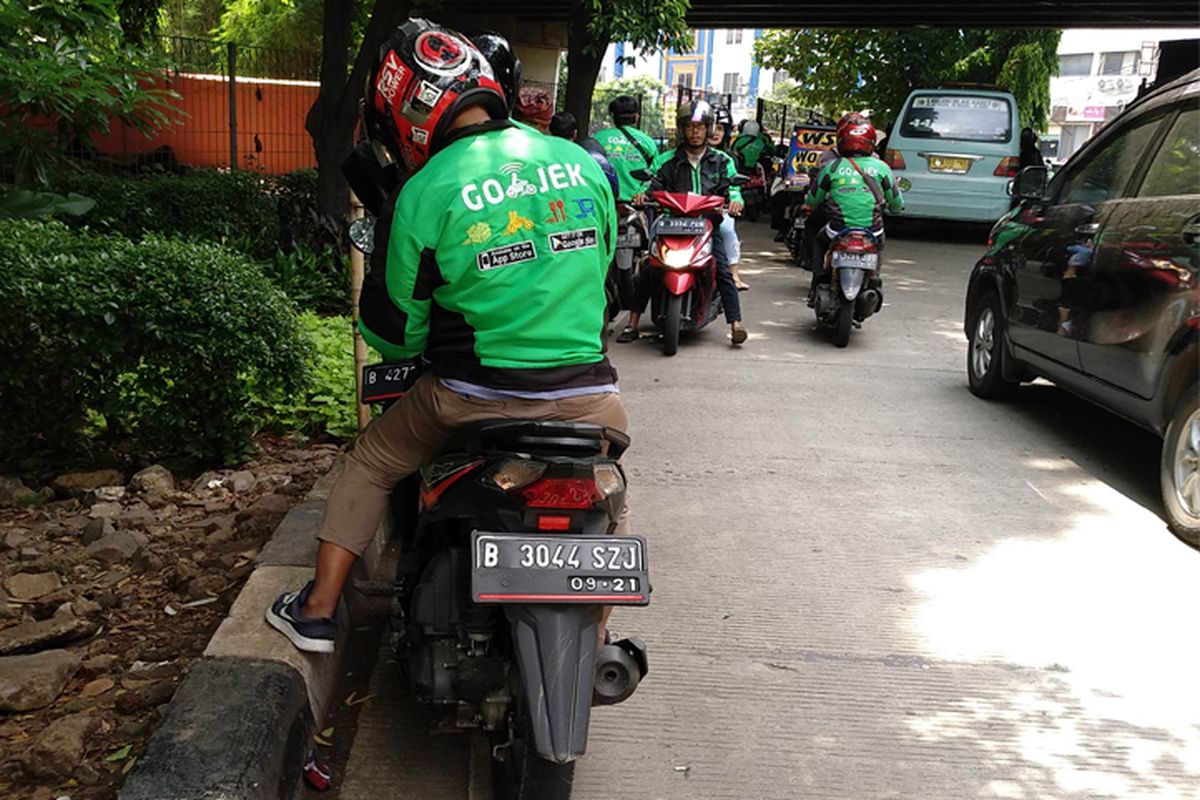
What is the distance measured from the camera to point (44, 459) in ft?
17.5

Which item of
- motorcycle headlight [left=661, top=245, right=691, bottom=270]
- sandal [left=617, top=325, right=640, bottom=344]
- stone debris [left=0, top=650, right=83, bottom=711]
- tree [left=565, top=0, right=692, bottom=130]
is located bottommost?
sandal [left=617, top=325, right=640, bottom=344]

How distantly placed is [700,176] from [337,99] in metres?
3.89

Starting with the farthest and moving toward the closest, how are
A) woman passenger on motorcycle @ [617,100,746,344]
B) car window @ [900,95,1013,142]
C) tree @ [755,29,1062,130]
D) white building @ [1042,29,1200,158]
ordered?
white building @ [1042,29,1200,158]
tree @ [755,29,1062,130]
car window @ [900,95,1013,142]
woman passenger on motorcycle @ [617,100,746,344]

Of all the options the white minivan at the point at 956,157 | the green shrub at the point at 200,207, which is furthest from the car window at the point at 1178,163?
the white minivan at the point at 956,157

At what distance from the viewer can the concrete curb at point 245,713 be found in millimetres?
2791

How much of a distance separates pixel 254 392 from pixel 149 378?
0.49 meters

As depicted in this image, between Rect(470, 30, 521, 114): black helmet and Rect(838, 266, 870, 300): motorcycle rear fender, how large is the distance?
206 inches

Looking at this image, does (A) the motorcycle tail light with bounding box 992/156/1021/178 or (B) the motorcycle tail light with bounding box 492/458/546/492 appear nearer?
(B) the motorcycle tail light with bounding box 492/458/546/492

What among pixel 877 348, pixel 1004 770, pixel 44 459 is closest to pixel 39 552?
pixel 44 459

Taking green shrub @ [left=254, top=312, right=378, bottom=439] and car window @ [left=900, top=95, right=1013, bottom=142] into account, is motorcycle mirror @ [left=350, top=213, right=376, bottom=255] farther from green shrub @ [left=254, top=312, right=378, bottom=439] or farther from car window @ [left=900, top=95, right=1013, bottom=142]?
car window @ [left=900, top=95, right=1013, bottom=142]

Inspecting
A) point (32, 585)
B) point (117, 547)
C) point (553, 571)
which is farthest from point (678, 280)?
point (553, 571)

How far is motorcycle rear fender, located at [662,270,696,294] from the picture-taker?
9047 mm

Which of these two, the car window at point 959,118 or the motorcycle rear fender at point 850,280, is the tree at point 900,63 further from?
the motorcycle rear fender at point 850,280

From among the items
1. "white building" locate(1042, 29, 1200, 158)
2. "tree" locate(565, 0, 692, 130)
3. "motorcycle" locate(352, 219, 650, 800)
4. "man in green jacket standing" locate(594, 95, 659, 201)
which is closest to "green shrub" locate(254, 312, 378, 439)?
"motorcycle" locate(352, 219, 650, 800)
